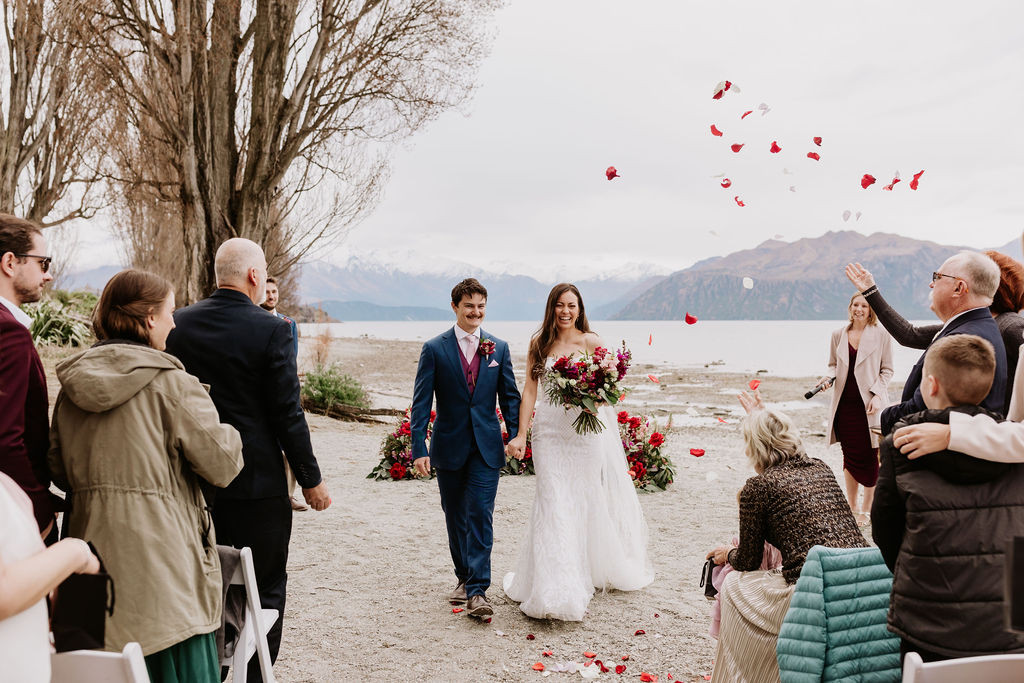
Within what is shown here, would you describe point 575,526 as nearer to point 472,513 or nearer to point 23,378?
point 472,513

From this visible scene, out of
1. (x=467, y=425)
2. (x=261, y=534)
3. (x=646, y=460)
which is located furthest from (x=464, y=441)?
(x=646, y=460)

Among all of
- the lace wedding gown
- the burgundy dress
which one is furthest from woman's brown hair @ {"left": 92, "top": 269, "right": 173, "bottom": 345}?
the burgundy dress

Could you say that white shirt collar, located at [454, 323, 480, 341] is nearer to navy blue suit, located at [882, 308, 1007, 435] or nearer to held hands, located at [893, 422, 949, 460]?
navy blue suit, located at [882, 308, 1007, 435]

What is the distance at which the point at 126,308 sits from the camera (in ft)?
9.55

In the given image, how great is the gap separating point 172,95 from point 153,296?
9.88 metres

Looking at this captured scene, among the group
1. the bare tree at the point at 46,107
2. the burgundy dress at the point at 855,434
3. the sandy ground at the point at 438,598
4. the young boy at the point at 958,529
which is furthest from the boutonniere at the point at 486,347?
the bare tree at the point at 46,107

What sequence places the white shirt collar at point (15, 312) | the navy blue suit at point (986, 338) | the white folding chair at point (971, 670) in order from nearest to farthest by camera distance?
the white folding chair at point (971, 670) < the white shirt collar at point (15, 312) < the navy blue suit at point (986, 338)

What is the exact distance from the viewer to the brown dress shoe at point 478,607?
519 cm

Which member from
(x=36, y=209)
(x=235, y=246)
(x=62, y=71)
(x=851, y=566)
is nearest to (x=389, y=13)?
(x=62, y=71)

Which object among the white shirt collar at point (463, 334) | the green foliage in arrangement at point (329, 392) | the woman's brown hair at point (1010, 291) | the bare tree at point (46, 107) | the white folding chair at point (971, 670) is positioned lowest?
the green foliage in arrangement at point (329, 392)

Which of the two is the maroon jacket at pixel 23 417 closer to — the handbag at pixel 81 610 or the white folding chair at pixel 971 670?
the handbag at pixel 81 610

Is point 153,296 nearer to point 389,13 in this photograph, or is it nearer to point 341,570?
Answer: point 341,570

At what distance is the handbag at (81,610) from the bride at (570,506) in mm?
3632

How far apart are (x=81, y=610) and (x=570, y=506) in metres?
4.01
